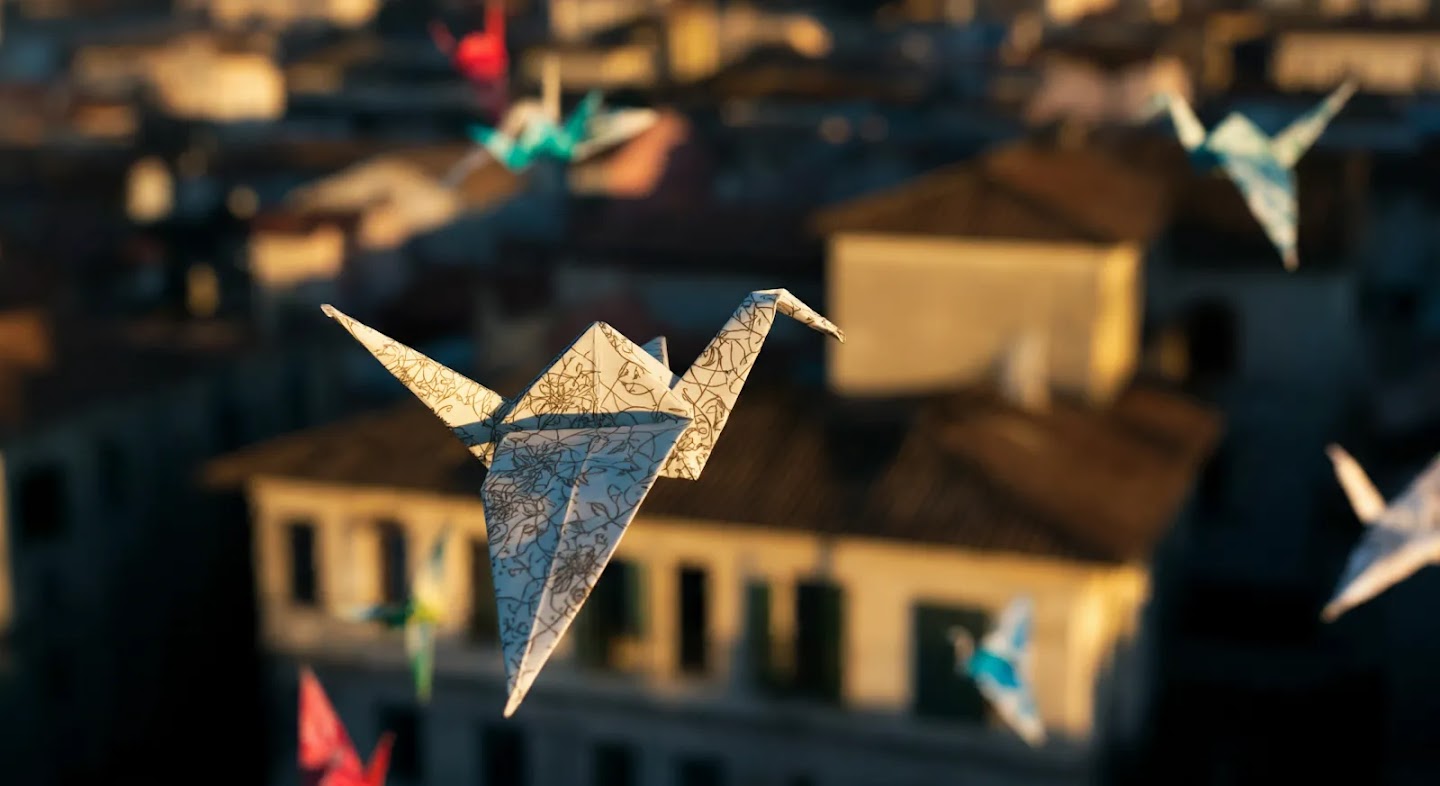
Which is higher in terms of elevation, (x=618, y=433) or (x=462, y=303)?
(x=618, y=433)

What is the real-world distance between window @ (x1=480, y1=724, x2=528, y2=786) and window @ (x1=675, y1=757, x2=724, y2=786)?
Result: 294 cm

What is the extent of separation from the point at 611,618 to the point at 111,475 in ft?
48.4

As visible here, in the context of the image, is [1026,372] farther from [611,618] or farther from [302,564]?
[302,564]

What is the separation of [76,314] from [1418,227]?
39256 millimetres

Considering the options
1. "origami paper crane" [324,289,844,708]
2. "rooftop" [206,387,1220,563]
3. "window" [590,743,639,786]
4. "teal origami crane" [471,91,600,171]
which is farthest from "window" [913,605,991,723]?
"origami paper crane" [324,289,844,708]

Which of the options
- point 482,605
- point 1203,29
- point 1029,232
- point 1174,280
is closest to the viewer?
point 482,605

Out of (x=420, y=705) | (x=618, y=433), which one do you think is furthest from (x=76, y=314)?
(x=618, y=433)

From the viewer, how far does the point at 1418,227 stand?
5503 cm

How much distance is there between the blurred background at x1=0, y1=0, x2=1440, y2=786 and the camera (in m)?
29.1

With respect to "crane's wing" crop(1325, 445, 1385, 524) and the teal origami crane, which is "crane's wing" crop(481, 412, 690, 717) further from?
the teal origami crane

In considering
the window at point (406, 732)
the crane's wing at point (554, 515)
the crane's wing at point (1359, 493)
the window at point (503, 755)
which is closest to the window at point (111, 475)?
the window at point (406, 732)

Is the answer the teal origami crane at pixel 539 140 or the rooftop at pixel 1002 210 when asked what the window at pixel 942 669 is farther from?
the teal origami crane at pixel 539 140

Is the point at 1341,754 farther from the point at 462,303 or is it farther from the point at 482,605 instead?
the point at 462,303

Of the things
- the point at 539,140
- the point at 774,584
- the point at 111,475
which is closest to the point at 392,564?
the point at 774,584
